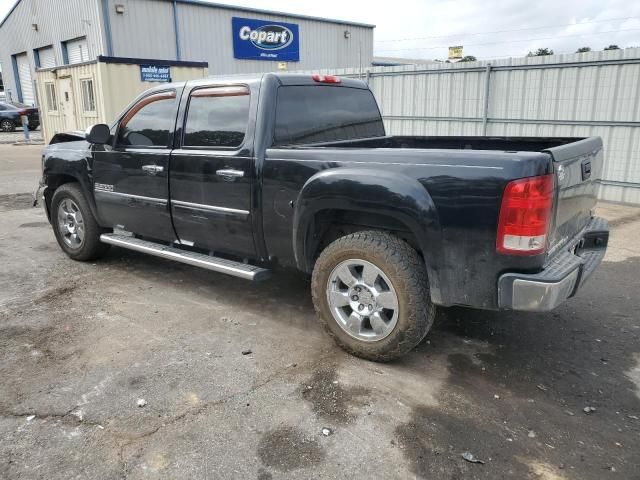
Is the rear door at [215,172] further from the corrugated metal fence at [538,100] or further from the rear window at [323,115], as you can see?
the corrugated metal fence at [538,100]

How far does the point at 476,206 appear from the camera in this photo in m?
2.98

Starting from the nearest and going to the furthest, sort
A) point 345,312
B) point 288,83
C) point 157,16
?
point 345,312 < point 288,83 < point 157,16

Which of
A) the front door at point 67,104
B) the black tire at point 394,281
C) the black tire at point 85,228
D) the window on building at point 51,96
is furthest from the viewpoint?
the window on building at point 51,96

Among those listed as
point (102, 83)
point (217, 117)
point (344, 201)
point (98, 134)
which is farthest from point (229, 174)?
point (102, 83)

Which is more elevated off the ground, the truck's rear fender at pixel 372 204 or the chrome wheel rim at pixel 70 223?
the truck's rear fender at pixel 372 204

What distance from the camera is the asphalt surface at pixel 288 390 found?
2654 millimetres

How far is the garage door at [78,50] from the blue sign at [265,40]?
20.5 ft

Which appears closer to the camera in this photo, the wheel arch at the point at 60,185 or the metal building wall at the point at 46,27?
the wheel arch at the point at 60,185

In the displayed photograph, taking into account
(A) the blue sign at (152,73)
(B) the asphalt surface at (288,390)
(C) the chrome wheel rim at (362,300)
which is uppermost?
(A) the blue sign at (152,73)

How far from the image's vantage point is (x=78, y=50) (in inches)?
926

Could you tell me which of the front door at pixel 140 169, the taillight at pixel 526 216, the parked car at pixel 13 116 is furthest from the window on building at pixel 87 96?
the taillight at pixel 526 216

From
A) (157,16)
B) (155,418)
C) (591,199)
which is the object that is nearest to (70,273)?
(155,418)

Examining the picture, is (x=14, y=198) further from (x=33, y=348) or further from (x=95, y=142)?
(x=33, y=348)

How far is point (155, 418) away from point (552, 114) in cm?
898
